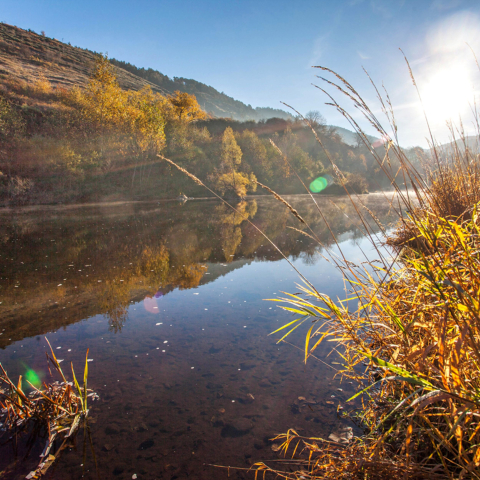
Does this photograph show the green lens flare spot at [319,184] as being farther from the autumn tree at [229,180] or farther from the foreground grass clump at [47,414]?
the foreground grass clump at [47,414]

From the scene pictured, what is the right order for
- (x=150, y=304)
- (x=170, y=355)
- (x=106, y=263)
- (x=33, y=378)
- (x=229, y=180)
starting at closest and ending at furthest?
(x=33, y=378) → (x=170, y=355) → (x=150, y=304) → (x=106, y=263) → (x=229, y=180)

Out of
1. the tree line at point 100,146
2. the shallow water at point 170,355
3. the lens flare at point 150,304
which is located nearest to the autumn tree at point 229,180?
the tree line at point 100,146

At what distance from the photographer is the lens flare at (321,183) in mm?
57356

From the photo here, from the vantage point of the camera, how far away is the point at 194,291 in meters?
5.93

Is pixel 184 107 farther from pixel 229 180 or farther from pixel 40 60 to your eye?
pixel 40 60

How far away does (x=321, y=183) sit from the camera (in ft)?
200

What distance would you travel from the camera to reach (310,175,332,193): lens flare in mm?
57356

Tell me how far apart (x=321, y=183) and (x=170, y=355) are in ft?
203

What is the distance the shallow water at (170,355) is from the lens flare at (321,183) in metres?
52.0

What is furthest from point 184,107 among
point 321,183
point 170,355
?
point 170,355

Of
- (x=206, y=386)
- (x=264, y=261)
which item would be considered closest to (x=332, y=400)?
(x=206, y=386)

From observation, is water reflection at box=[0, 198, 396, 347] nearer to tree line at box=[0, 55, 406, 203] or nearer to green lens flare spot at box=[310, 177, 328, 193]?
tree line at box=[0, 55, 406, 203]

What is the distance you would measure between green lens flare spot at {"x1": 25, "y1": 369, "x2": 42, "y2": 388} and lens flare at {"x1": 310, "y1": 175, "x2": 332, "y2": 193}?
57000mm

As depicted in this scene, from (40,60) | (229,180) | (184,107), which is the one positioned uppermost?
(40,60)
